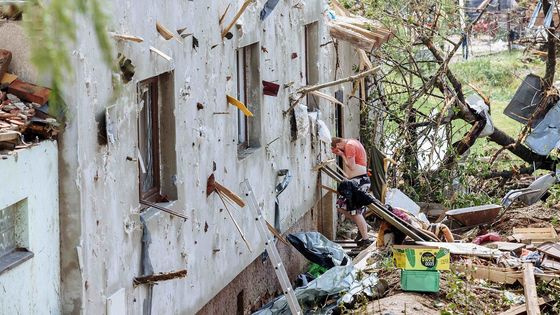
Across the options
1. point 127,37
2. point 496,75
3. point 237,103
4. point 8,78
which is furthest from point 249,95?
point 496,75

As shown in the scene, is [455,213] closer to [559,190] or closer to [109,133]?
[559,190]

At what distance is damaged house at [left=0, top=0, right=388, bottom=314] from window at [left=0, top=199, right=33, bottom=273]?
0.01m

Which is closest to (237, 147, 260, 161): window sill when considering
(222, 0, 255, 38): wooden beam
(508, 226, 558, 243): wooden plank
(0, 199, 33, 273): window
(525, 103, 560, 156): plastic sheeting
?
(222, 0, 255, 38): wooden beam

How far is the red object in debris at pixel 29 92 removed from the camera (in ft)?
21.7

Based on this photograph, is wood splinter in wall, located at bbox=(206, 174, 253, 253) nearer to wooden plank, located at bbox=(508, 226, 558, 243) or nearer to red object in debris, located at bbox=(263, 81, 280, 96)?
red object in debris, located at bbox=(263, 81, 280, 96)

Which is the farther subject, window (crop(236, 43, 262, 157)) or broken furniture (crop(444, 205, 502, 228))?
broken furniture (crop(444, 205, 502, 228))

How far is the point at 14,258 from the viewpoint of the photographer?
6.31 m

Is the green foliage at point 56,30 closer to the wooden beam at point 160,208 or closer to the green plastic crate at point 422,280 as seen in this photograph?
the wooden beam at point 160,208

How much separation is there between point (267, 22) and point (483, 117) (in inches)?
313

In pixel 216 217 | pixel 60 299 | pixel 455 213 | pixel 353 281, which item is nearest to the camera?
pixel 60 299

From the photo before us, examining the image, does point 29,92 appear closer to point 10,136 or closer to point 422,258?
point 10,136

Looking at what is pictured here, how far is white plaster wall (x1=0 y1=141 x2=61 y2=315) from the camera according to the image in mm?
6156

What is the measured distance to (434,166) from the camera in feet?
63.5

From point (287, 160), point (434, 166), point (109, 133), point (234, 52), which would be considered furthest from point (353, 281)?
point (434, 166)
